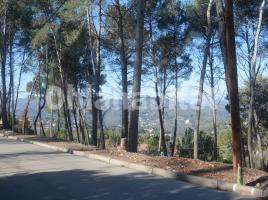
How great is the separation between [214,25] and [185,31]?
2.45m

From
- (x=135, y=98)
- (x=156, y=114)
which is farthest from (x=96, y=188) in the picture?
(x=156, y=114)

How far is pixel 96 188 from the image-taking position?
9547 millimetres

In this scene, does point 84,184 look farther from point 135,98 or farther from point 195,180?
point 135,98

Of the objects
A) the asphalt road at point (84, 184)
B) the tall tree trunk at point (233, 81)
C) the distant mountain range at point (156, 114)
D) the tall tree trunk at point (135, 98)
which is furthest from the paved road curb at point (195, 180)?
the distant mountain range at point (156, 114)

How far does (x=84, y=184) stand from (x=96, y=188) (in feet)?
1.85

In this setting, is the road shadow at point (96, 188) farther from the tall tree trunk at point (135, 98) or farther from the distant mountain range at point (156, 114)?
the distant mountain range at point (156, 114)

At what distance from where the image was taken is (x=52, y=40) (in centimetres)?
3222

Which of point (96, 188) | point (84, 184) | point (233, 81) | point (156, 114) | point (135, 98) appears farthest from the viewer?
point (156, 114)

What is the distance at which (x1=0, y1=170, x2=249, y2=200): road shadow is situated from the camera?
8727 millimetres

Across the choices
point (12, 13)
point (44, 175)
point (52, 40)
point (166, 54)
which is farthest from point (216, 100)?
point (44, 175)

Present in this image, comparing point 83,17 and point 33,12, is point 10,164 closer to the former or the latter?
point 83,17

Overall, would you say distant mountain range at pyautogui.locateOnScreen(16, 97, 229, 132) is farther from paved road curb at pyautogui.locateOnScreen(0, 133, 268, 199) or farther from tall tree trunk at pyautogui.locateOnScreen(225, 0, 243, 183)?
tall tree trunk at pyautogui.locateOnScreen(225, 0, 243, 183)

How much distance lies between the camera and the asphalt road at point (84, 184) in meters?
8.80

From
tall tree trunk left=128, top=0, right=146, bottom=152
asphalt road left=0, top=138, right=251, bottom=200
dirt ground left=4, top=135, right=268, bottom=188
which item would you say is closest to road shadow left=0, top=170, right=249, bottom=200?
asphalt road left=0, top=138, right=251, bottom=200
